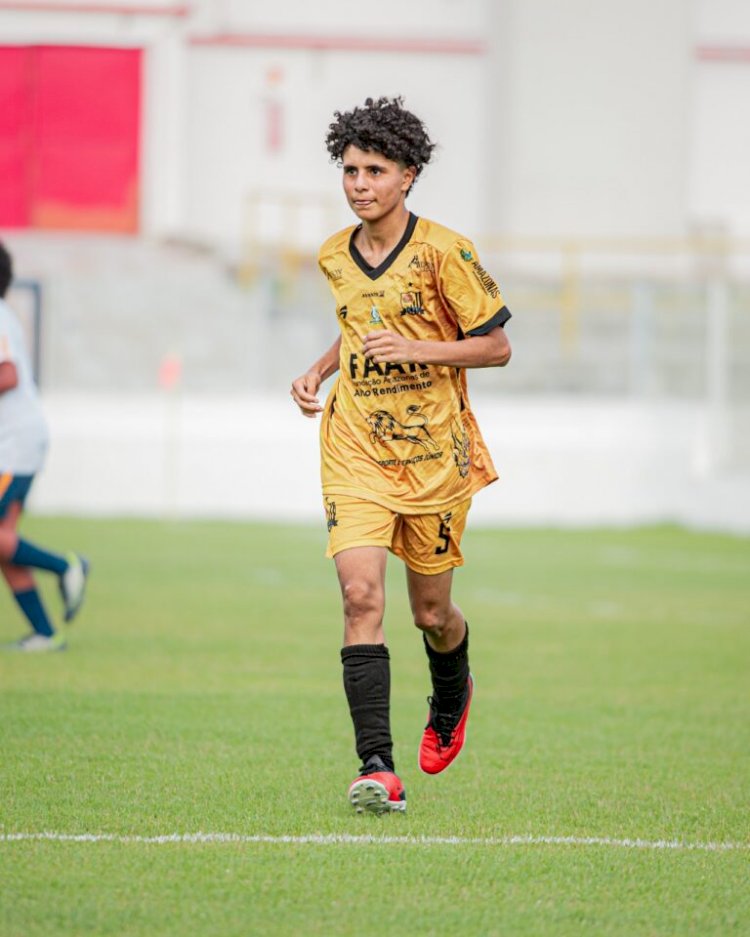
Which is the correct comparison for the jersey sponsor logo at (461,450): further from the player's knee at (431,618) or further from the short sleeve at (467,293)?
the player's knee at (431,618)

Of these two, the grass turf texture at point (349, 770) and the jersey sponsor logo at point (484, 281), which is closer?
the grass turf texture at point (349, 770)

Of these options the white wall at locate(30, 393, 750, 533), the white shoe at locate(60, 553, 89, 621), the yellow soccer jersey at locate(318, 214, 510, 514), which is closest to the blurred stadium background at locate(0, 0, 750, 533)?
the white wall at locate(30, 393, 750, 533)

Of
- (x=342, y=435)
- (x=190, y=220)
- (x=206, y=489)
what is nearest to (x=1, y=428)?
(x=342, y=435)

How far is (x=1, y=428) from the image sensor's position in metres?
9.70

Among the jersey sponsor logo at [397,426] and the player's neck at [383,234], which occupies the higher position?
the player's neck at [383,234]

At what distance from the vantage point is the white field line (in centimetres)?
542

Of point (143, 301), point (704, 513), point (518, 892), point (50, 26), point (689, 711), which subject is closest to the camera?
point (518, 892)

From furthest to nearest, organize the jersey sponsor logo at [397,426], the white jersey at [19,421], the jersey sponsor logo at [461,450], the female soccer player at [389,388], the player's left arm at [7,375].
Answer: the white jersey at [19,421] → the player's left arm at [7,375] → the jersey sponsor logo at [461,450] → the jersey sponsor logo at [397,426] → the female soccer player at [389,388]

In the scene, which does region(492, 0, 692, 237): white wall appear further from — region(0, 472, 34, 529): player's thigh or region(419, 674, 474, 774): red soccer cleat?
region(419, 674, 474, 774): red soccer cleat

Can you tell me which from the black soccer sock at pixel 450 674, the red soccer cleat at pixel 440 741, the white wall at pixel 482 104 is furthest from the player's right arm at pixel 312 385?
the white wall at pixel 482 104

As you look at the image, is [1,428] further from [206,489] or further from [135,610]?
[206,489]

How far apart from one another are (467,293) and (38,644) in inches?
188

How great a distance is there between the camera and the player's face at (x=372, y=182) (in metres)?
6.14

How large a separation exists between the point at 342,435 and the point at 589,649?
5.11 metres
